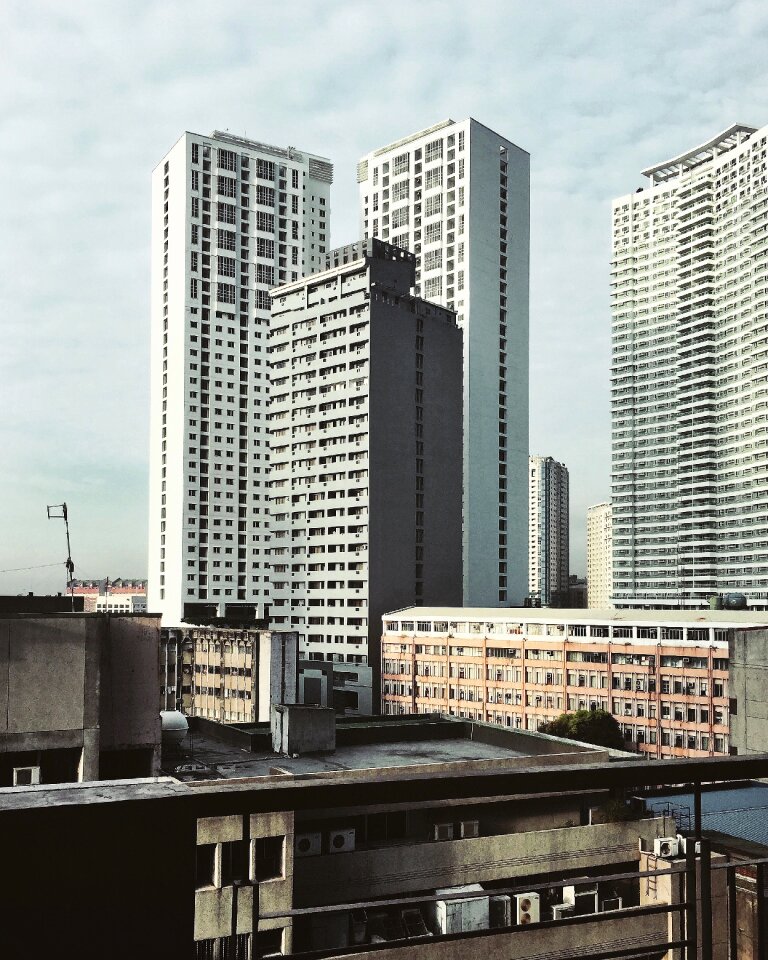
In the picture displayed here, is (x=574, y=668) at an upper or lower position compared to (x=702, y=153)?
lower

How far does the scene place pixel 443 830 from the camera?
1066 inches

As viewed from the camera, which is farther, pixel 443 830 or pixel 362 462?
pixel 362 462

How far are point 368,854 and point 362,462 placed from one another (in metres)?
64.1

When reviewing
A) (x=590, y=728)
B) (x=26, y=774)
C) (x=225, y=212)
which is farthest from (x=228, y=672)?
(x=225, y=212)

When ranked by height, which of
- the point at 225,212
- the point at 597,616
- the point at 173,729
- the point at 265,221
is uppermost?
the point at 265,221

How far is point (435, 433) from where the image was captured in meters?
93.7

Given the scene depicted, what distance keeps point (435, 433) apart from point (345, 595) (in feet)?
62.1

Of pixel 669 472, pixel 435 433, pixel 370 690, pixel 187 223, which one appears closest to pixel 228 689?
pixel 370 690

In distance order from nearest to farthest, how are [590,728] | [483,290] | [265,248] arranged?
[590,728], [483,290], [265,248]

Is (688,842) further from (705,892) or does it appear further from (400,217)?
(400,217)

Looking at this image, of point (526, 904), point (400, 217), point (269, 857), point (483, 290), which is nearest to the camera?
point (526, 904)

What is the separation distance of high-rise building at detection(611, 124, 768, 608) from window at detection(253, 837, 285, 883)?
324 ft

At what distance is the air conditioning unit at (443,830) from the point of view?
88.4 feet

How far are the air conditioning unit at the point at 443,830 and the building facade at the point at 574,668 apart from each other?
33.1 meters
